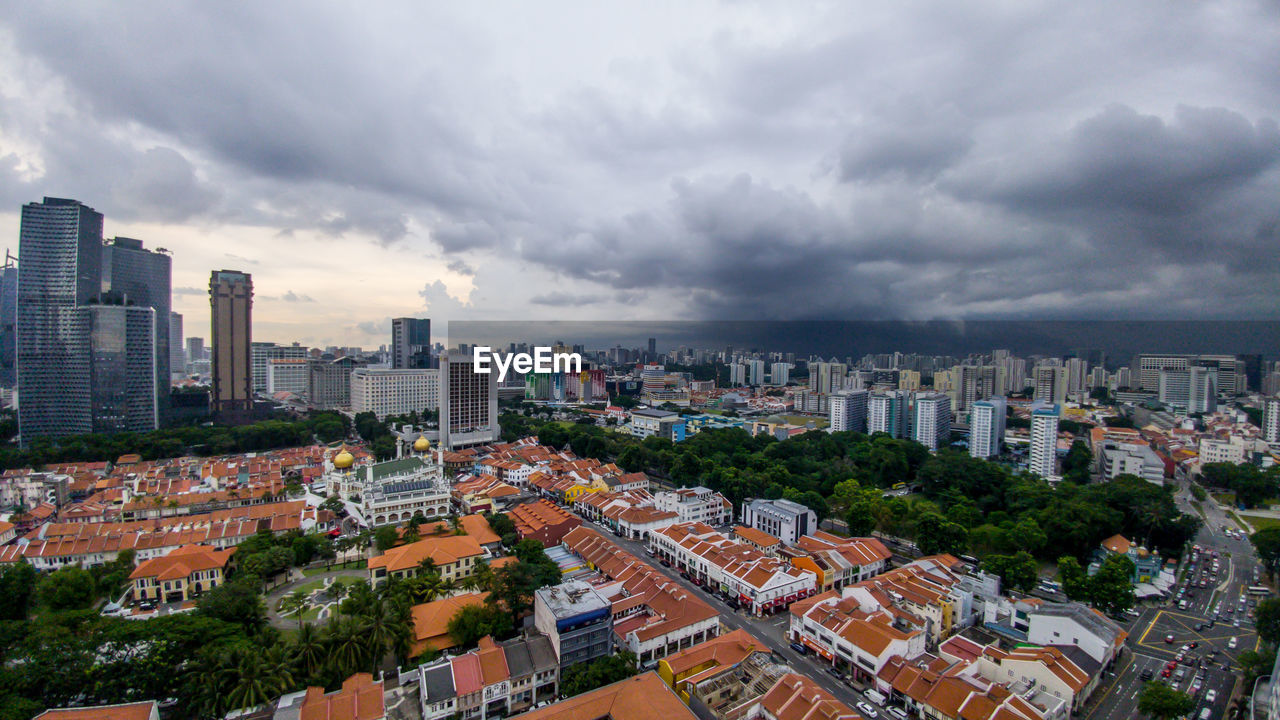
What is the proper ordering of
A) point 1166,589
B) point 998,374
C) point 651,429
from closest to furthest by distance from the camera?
point 1166,589
point 651,429
point 998,374

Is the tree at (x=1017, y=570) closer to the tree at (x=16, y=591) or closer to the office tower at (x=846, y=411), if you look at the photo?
the tree at (x=16, y=591)

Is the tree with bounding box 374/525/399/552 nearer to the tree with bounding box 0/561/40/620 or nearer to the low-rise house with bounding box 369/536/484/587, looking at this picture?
the low-rise house with bounding box 369/536/484/587

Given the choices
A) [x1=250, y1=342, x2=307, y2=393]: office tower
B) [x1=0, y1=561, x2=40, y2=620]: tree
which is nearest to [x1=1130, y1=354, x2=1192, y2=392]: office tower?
[x1=0, y1=561, x2=40, y2=620]: tree

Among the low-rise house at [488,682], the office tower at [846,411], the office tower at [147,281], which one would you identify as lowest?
the low-rise house at [488,682]

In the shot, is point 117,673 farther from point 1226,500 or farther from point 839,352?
point 839,352

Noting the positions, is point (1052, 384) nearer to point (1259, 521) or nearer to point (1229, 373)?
point (1229, 373)

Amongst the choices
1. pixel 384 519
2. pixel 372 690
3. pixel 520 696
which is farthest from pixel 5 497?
pixel 520 696

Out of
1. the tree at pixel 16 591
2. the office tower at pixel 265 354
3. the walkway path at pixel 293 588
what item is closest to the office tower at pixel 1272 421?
the walkway path at pixel 293 588
